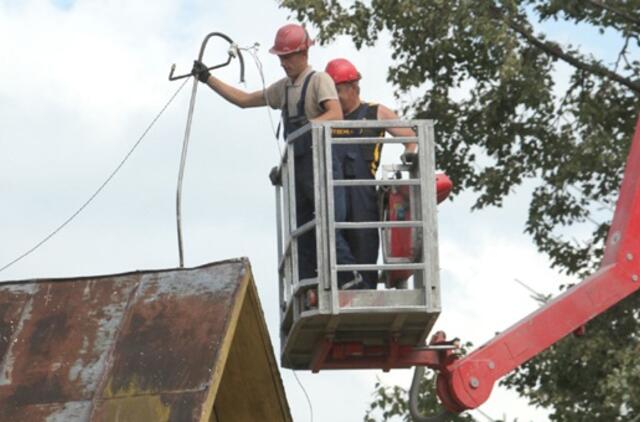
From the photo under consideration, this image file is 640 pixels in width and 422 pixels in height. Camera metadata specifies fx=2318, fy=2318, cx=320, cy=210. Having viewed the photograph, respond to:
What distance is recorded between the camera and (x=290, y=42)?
13477 millimetres

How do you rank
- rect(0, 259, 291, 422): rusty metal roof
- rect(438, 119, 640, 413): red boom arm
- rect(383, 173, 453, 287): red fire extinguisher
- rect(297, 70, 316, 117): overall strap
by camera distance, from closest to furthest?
rect(0, 259, 291, 422): rusty metal roof
rect(383, 173, 453, 287): red fire extinguisher
rect(297, 70, 316, 117): overall strap
rect(438, 119, 640, 413): red boom arm

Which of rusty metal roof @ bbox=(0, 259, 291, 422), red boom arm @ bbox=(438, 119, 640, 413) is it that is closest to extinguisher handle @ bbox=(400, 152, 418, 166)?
rusty metal roof @ bbox=(0, 259, 291, 422)

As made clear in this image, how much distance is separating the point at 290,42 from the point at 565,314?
8.41 ft

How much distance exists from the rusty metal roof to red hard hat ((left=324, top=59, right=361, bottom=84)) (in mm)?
1220

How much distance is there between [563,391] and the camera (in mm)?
22125

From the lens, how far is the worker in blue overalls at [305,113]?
13.1 metres

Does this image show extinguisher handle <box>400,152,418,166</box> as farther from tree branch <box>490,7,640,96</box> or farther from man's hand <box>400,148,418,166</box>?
tree branch <box>490,7,640,96</box>

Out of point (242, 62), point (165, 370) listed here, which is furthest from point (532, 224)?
point (165, 370)

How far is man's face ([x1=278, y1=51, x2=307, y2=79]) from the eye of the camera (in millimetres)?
13570

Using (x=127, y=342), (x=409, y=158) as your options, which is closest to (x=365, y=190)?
(x=409, y=158)

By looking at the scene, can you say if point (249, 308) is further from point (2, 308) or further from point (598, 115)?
point (598, 115)

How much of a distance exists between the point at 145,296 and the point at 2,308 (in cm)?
92

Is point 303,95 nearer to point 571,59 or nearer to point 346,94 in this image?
point 346,94

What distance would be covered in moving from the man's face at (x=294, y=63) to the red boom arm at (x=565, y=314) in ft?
6.83
